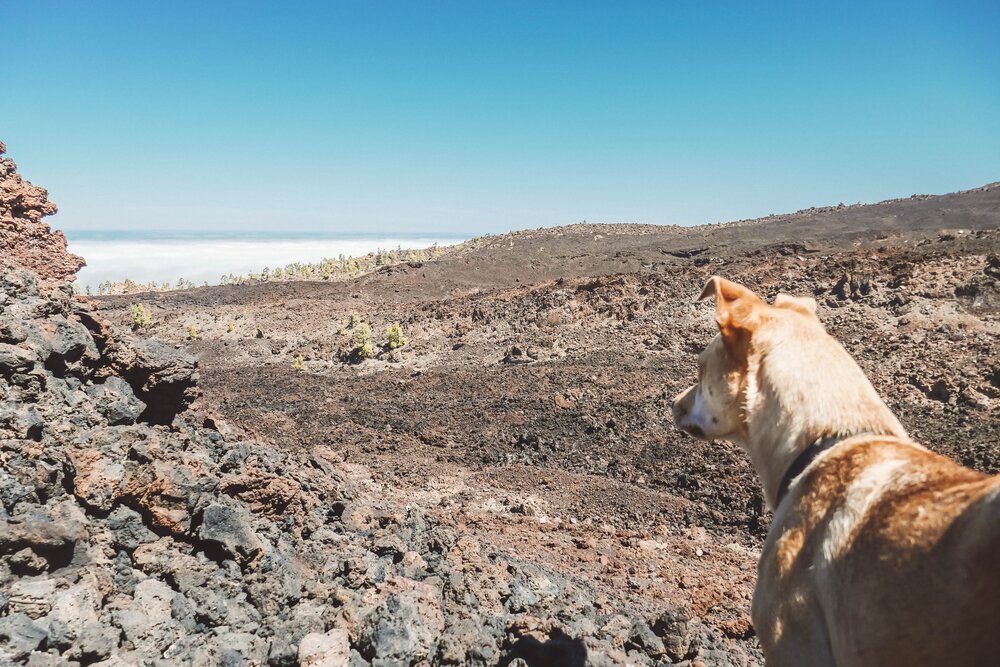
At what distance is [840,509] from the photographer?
1794 mm

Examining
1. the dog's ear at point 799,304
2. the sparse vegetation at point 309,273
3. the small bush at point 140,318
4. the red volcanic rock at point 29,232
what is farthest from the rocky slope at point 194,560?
the sparse vegetation at point 309,273

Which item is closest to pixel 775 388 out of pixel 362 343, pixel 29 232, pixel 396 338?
pixel 29 232

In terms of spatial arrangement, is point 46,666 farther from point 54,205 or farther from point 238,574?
point 54,205

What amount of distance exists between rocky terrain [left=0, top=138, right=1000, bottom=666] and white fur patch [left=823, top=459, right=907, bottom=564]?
2.40 meters

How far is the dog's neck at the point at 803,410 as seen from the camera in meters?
2.04

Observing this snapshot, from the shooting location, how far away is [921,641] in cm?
141

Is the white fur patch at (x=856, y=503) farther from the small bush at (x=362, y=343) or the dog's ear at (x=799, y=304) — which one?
the small bush at (x=362, y=343)

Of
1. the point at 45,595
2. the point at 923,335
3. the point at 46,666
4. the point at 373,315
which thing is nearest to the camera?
the point at 46,666

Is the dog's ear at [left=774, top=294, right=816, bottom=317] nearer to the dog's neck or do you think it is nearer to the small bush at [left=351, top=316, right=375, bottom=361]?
the dog's neck

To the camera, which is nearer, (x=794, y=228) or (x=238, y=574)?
(x=238, y=574)

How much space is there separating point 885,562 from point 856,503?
0.25 meters

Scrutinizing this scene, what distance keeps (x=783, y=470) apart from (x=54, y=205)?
6.74 metres

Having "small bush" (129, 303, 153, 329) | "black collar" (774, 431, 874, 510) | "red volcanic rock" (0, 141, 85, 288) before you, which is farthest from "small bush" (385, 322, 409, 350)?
"black collar" (774, 431, 874, 510)

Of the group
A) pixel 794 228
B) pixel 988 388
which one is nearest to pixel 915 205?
pixel 794 228
